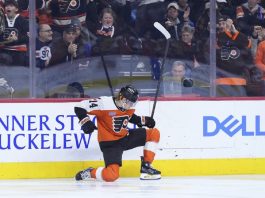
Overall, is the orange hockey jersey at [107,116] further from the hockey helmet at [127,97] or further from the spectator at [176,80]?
the spectator at [176,80]

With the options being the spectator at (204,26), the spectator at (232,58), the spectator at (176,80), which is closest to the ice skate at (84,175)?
the spectator at (176,80)

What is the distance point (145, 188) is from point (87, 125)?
2.46 ft

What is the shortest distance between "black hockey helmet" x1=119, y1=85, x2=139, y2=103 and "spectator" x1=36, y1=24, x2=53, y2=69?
1.02 m

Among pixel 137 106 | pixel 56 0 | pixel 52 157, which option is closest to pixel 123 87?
pixel 137 106

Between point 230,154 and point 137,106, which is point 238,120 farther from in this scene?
point 137,106

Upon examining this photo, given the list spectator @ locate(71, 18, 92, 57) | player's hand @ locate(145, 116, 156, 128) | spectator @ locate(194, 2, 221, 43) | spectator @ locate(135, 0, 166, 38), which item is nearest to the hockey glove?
player's hand @ locate(145, 116, 156, 128)

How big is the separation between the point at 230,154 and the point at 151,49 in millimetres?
1273

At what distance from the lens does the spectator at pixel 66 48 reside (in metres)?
8.39

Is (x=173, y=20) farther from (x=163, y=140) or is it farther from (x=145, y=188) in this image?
(x=145, y=188)

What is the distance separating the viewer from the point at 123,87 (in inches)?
303

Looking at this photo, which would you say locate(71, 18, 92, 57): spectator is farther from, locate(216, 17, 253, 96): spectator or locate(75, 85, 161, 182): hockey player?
locate(216, 17, 253, 96): spectator

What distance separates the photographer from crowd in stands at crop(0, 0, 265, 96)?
8.34m

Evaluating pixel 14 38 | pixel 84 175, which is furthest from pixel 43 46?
pixel 84 175

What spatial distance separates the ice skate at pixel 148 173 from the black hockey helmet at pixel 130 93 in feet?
1.94
